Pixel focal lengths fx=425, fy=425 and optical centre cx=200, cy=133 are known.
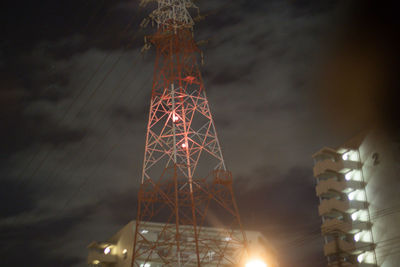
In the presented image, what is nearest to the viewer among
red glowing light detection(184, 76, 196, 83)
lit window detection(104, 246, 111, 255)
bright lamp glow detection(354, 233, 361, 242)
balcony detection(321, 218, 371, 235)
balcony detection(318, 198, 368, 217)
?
red glowing light detection(184, 76, 196, 83)

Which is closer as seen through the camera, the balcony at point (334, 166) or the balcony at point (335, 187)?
the balcony at point (335, 187)

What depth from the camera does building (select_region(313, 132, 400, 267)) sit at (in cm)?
3688

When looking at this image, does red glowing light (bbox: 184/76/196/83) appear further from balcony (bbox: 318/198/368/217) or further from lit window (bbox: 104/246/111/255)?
lit window (bbox: 104/246/111/255)

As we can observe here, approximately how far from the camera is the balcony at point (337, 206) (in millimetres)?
42000

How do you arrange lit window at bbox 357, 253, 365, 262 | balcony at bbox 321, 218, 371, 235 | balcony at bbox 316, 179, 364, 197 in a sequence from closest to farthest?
lit window at bbox 357, 253, 365, 262
balcony at bbox 321, 218, 371, 235
balcony at bbox 316, 179, 364, 197

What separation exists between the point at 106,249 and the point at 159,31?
97.5 ft

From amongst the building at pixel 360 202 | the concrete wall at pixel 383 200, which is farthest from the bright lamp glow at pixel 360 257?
the concrete wall at pixel 383 200

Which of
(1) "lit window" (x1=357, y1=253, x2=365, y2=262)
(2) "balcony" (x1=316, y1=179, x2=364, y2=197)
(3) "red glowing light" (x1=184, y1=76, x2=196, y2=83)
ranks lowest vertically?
(1) "lit window" (x1=357, y1=253, x2=365, y2=262)

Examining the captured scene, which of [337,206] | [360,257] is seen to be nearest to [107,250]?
[337,206]

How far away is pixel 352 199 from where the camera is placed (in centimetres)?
4272

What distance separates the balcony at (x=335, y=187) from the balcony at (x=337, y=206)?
3.27ft

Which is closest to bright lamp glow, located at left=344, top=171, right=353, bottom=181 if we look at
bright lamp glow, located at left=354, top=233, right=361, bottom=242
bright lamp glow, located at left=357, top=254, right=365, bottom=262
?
bright lamp glow, located at left=354, top=233, right=361, bottom=242

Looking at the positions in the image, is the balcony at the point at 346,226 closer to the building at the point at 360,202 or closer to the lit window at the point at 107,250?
the building at the point at 360,202

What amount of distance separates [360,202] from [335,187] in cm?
284
